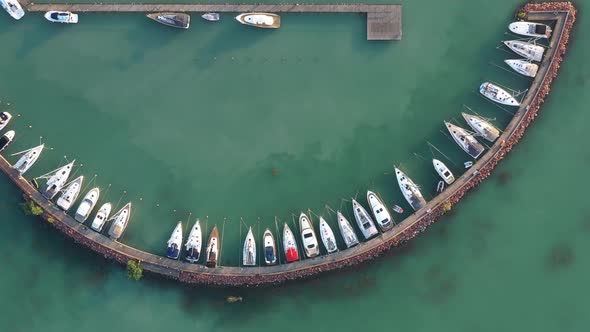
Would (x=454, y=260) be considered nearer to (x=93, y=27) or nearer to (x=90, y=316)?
(x=90, y=316)

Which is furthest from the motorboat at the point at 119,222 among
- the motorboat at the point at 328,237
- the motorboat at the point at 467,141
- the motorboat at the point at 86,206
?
the motorboat at the point at 467,141

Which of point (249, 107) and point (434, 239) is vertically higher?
point (249, 107)

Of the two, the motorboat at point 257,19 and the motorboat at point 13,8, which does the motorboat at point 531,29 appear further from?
the motorboat at point 13,8

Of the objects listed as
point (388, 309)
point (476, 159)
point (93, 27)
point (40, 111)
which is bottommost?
point (388, 309)

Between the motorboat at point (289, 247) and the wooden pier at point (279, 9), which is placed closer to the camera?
the motorboat at point (289, 247)

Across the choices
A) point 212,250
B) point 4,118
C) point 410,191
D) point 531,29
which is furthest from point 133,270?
point 531,29

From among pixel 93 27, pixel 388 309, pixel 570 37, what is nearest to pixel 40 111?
pixel 93 27

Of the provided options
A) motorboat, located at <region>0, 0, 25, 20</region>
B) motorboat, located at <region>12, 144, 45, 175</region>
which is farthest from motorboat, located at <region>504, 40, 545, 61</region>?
motorboat, located at <region>0, 0, 25, 20</region>
